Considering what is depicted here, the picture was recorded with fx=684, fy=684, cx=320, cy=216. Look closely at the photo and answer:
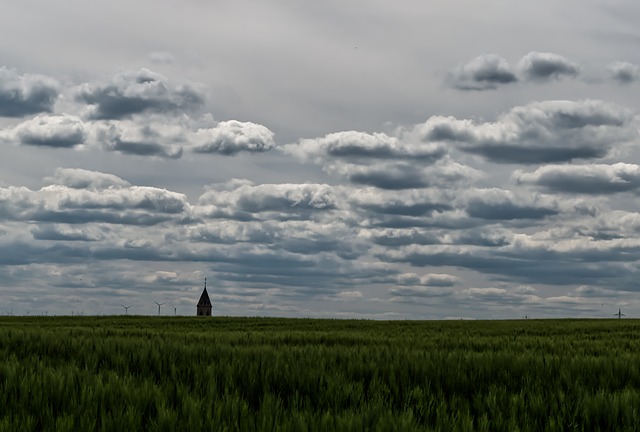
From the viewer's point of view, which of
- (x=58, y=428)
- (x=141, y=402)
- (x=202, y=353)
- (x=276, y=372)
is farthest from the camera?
(x=202, y=353)

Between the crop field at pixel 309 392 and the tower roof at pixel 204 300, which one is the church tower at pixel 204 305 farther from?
the crop field at pixel 309 392

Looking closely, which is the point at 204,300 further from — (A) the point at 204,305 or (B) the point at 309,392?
(B) the point at 309,392

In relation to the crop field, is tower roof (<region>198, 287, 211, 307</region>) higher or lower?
lower

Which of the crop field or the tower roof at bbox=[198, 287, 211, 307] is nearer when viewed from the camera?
the crop field

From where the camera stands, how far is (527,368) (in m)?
9.21

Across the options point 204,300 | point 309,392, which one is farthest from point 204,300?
point 309,392

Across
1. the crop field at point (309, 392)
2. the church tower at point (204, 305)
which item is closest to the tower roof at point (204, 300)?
the church tower at point (204, 305)

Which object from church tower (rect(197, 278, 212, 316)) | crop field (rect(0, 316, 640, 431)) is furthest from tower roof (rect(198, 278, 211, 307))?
crop field (rect(0, 316, 640, 431))

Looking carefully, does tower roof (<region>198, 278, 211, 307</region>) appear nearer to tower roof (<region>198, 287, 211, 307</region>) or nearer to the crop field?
tower roof (<region>198, 287, 211, 307</region>)

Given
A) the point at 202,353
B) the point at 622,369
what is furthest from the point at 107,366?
the point at 622,369

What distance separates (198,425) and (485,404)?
2986mm

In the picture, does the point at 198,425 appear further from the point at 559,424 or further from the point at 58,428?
the point at 559,424

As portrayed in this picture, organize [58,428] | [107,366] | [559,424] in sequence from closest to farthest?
1. [58,428]
2. [559,424]
3. [107,366]

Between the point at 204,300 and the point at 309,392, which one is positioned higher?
the point at 309,392
